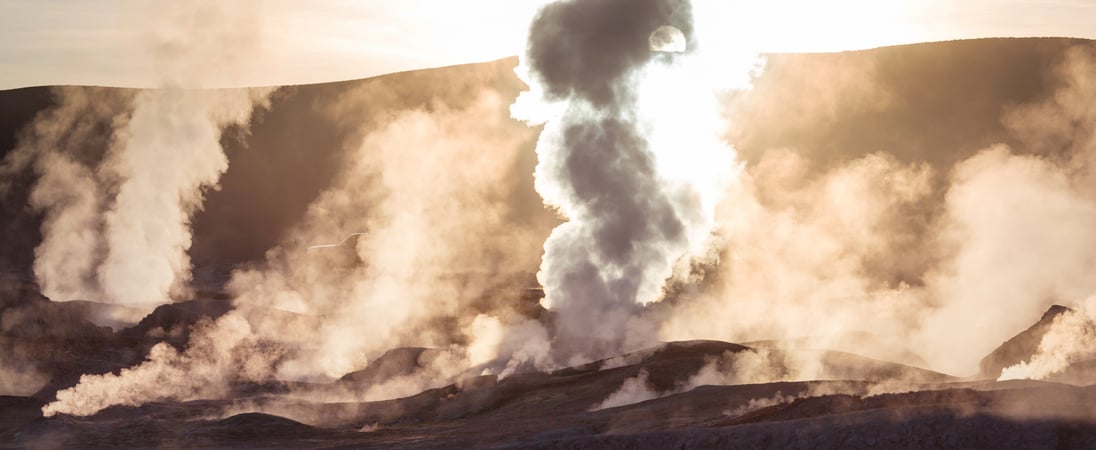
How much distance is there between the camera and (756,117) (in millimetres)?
85562

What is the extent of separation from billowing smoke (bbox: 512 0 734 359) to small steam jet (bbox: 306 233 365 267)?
2852cm

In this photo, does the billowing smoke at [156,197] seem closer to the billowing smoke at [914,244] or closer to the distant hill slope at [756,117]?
the distant hill slope at [756,117]

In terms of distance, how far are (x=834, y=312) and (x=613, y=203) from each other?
14.0 metres

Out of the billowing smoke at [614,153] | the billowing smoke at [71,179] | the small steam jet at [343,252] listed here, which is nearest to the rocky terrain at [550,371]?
the billowing smoke at [71,179]

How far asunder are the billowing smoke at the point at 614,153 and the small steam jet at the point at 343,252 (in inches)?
1123

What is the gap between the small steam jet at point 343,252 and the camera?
230ft

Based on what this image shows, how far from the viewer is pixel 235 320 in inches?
1823

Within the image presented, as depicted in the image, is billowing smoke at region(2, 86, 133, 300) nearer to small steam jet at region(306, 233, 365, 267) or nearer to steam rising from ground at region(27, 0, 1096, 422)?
steam rising from ground at region(27, 0, 1096, 422)

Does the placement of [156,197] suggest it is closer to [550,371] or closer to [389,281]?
[389,281]

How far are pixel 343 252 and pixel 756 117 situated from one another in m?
29.0

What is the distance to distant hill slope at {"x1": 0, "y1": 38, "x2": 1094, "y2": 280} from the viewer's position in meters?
82.7

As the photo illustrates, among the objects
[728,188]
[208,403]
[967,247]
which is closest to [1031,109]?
[728,188]

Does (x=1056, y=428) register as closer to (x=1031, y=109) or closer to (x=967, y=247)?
(x=967, y=247)

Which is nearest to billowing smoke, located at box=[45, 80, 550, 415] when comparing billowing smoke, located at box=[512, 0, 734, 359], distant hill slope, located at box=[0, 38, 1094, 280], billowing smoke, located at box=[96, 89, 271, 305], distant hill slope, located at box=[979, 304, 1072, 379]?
distant hill slope, located at box=[0, 38, 1094, 280]
